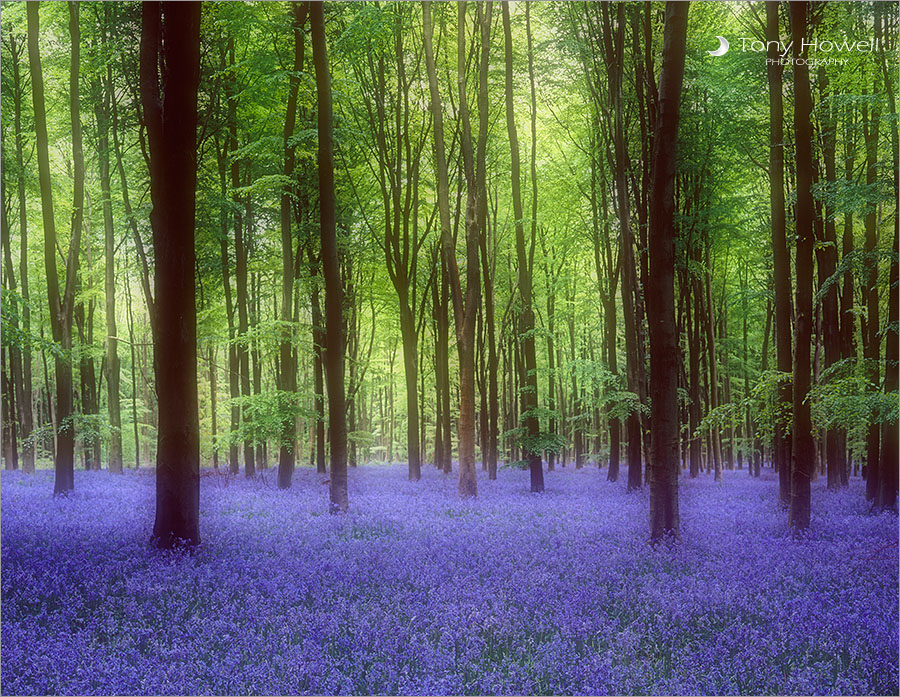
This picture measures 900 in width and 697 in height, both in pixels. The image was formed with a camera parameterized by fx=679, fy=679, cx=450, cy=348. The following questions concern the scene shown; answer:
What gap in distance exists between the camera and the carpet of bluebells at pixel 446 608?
4.92 meters

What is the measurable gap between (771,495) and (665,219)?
1313cm

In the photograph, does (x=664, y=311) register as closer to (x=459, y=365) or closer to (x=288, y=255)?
(x=459, y=365)

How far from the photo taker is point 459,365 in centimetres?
1847

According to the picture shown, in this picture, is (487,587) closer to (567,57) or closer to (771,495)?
(771,495)

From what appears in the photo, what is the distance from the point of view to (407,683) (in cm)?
471

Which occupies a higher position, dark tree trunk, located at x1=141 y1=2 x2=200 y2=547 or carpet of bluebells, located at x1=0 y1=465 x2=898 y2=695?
dark tree trunk, located at x1=141 y1=2 x2=200 y2=547

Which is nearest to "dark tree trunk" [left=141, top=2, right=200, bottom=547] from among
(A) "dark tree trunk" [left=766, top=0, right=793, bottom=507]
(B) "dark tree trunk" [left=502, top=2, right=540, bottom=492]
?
(A) "dark tree trunk" [left=766, top=0, right=793, bottom=507]

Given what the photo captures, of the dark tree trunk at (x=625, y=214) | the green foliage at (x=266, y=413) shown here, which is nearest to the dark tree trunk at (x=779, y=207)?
the dark tree trunk at (x=625, y=214)

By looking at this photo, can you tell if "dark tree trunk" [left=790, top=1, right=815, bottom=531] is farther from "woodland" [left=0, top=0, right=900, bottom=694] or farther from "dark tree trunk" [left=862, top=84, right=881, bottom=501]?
"dark tree trunk" [left=862, top=84, right=881, bottom=501]

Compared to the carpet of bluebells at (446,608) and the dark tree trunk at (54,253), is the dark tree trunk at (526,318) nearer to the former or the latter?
the carpet of bluebells at (446,608)

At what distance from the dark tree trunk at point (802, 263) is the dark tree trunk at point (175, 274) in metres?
9.55

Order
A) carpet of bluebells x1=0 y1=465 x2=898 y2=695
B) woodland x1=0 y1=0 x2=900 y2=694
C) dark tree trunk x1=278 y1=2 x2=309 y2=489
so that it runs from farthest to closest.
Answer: dark tree trunk x1=278 y1=2 x2=309 y2=489, woodland x1=0 y1=0 x2=900 y2=694, carpet of bluebells x1=0 y1=465 x2=898 y2=695

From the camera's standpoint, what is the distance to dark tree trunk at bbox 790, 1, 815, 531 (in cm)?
1116

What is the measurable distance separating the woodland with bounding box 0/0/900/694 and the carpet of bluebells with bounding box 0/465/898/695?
0.04 m
